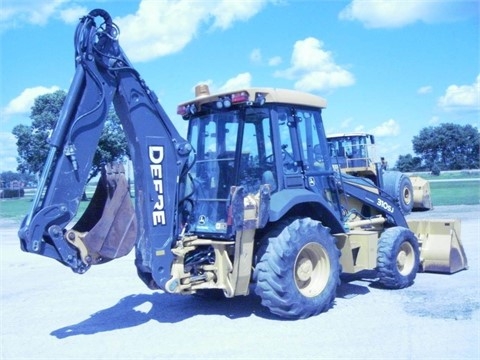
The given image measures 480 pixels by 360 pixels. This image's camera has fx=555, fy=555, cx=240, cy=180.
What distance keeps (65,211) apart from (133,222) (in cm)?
82

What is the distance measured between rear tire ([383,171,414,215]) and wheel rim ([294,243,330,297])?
761 cm

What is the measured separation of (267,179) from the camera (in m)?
6.92

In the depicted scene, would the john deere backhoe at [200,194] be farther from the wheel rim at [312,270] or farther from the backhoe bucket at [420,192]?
the backhoe bucket at [420,192]

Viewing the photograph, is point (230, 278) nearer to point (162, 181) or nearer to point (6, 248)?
point (162, 181)

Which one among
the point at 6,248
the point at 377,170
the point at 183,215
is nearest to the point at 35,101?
the point at 6,248

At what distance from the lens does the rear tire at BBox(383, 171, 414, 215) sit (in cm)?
1436

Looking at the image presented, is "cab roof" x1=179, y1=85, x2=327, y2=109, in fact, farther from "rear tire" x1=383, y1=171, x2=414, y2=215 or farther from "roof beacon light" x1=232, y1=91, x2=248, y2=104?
"rear tire" x1=383, y1=171, x2=414, y2=215

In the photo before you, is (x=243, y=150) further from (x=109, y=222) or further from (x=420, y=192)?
(x=420, y=192)

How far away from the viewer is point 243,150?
6910mm

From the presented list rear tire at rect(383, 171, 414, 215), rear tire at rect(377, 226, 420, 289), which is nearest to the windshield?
rear tire at rect(377, 226, 420, 289)

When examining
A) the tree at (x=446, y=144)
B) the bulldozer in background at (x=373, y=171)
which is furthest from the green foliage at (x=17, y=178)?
the tree at (x=446, y=144)

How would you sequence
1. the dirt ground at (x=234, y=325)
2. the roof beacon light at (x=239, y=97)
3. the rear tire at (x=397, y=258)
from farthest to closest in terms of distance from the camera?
the rear tire at (x=397, y=258), the roof beacon light at (x=239, y=97), the dirt ground at (x=234, y=325)

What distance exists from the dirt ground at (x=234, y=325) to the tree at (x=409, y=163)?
61.3 metres

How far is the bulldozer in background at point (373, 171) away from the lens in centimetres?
1433
